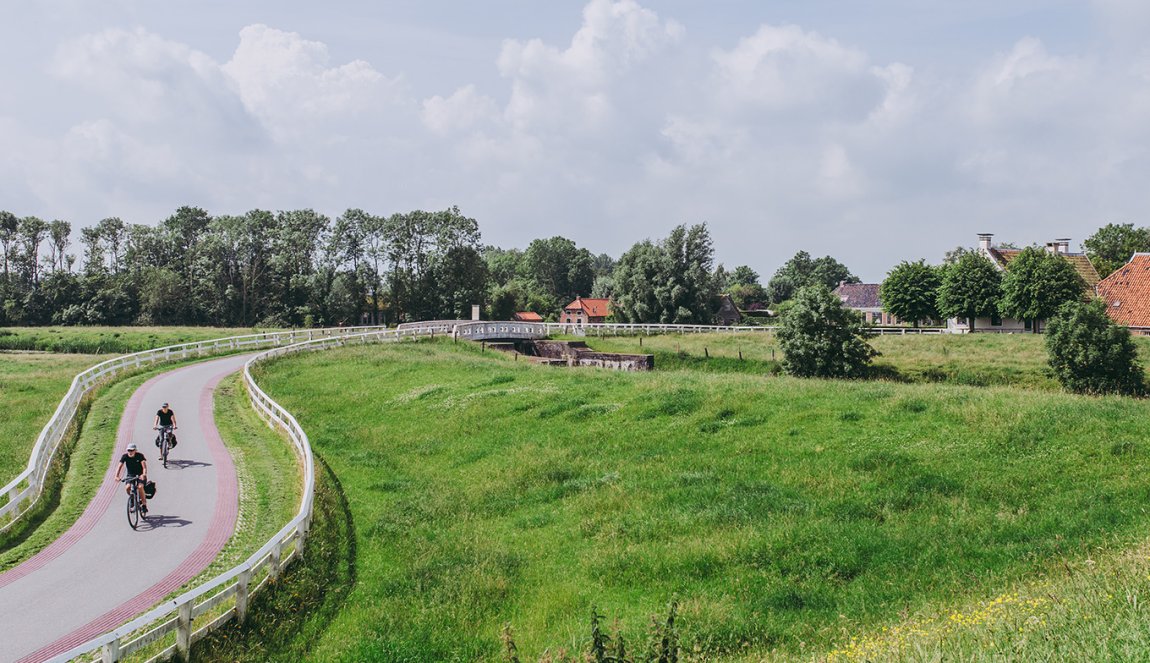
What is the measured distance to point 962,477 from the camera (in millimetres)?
17656

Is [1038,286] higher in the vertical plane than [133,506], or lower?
higher

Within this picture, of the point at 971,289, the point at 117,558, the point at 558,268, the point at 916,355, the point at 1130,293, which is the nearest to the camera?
the point at 117,558

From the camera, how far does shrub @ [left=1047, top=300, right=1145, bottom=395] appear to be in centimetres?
3953

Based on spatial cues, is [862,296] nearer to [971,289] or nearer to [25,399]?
[971,289]

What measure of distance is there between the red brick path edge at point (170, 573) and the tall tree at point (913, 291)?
6304 centimetres

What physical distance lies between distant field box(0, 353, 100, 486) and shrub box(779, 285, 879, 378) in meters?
36.6

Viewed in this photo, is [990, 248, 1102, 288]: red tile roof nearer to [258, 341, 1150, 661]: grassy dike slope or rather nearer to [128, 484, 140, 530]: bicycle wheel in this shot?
[258, 341, 1150, 661]: grassy dike slope

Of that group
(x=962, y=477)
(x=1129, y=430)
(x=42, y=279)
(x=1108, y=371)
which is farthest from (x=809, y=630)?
(x=42, y=279)

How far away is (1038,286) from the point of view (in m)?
60.8

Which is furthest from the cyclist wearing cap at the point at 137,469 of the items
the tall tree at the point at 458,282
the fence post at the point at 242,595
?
the tall tree at the point at 458,282

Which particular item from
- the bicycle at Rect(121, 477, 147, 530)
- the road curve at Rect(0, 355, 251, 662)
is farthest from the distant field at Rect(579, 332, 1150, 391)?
the bicycle at Rect(121, 477, 147, 530)

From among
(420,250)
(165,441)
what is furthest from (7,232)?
(165,441)

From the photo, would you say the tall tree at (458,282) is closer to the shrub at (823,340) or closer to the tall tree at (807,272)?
the shrub at (823,340)

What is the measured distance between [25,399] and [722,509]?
29.8m
